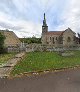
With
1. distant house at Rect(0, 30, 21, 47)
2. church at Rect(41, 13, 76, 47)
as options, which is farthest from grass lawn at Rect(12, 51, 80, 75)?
church at Rect(41, 13, 76, 47)

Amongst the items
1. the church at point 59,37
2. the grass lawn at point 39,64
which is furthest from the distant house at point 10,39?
the grass lawn at point 39,64

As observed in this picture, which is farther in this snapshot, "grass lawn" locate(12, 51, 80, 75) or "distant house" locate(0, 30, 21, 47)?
"distant house" locate(0, 30, 21, 47)

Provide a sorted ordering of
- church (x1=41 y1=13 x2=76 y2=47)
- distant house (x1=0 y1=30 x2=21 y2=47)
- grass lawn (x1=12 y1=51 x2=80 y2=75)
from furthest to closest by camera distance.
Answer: church (x1=41 y1=13 x2=76 y2=47)
distant house (x1=0 y1=30 x2=21 y2=47)
grass lawn (x1=12 y1=51 x2=80 y2=75)

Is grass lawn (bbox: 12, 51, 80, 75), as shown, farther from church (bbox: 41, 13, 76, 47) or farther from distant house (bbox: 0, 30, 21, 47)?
A: church (bbox: 41, 13, 76, 47)

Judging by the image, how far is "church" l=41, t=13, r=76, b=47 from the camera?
67375 millimetres

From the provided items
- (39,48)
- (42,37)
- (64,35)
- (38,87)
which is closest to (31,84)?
(38,87)

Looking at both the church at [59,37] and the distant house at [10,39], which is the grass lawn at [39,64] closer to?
the distant house at [10,39]

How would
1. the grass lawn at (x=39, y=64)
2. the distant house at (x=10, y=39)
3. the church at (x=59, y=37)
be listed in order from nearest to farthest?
the grass lawn at (x=39, y=64), the distant house at (x=10, y=39), the church at (x=59, y=37)

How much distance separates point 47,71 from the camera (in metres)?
21.7

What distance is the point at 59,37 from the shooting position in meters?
70.1

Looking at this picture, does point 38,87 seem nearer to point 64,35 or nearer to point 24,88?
point 24,88

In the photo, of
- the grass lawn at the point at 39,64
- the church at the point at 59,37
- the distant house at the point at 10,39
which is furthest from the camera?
the church at the point at 59,37

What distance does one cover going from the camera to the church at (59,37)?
6738cm

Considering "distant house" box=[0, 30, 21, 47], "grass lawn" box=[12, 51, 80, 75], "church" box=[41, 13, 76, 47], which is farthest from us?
"church" box=[41, 13, 76, 47]
